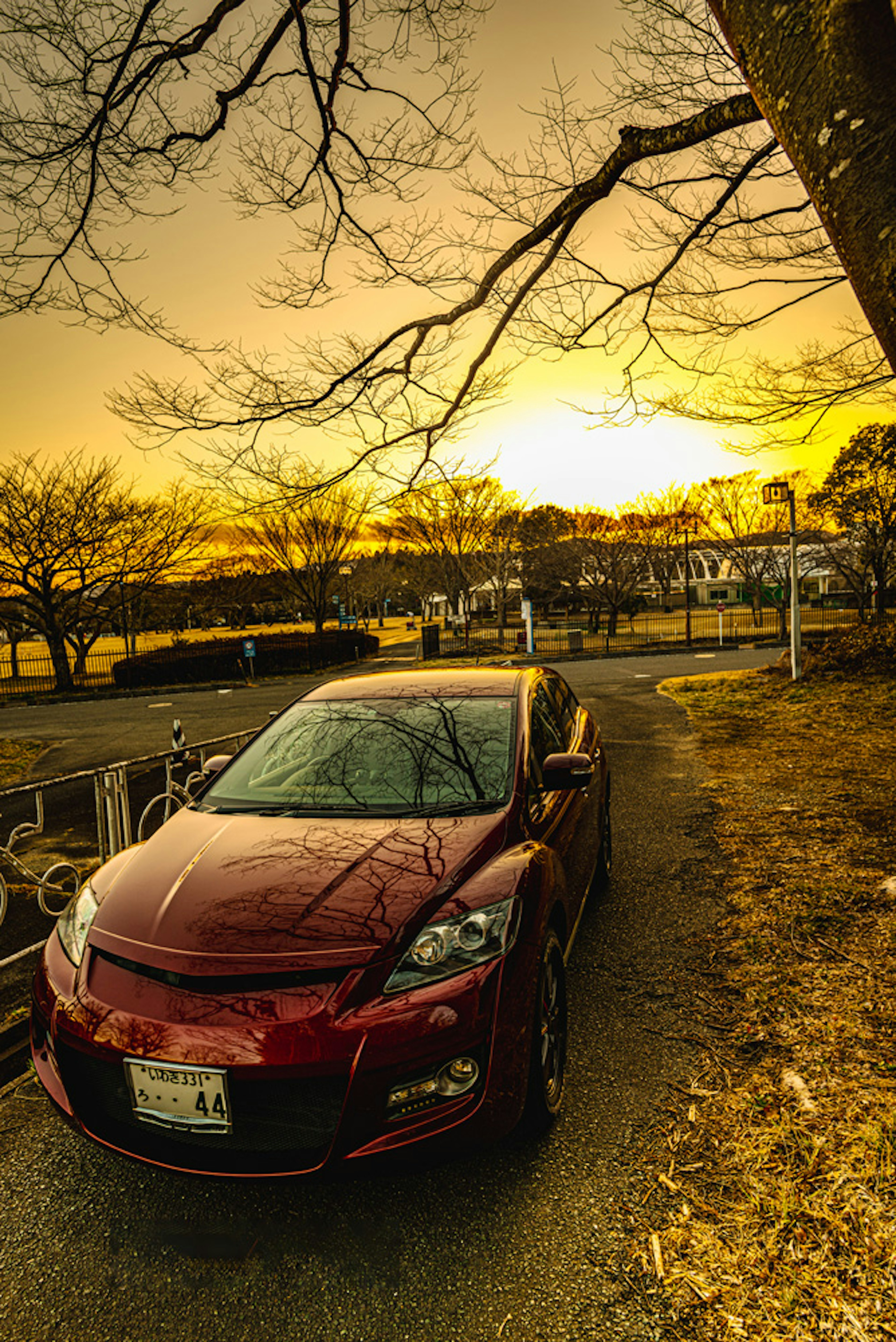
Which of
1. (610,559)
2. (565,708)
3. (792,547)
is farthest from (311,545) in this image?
(565,708)

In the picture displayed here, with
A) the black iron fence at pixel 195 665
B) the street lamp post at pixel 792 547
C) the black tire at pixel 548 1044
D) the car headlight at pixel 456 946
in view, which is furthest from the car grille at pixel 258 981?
the black iron fence at pixel 195 665

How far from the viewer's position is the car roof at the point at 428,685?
13.1 ft

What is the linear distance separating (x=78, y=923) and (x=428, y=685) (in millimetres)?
2057

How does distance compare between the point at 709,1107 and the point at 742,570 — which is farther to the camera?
the point at 742,570

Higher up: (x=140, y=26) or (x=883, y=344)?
(x=140, y=26)

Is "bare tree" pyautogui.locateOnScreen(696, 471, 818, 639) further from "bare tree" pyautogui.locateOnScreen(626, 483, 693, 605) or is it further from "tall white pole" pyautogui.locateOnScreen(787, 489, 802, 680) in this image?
"tall white pole" pyautogui.locateOnScreen(787, 489, 802, 680)

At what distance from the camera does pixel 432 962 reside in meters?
2.29

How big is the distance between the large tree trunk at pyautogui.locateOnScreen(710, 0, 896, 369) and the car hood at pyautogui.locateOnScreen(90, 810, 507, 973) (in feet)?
7.25

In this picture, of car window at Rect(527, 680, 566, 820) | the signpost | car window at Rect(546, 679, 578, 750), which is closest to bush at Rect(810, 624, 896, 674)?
car window at Rect(546, 679, 578, 750)

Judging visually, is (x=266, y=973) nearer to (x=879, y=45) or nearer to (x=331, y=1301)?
(x=331, y=1301)

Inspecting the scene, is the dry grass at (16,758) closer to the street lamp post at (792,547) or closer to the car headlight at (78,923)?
the car headlight at (78,923)

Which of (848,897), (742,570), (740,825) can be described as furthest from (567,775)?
(742,570)

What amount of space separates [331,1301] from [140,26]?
7049mm

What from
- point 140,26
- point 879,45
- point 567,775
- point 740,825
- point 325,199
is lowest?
point 740,825
